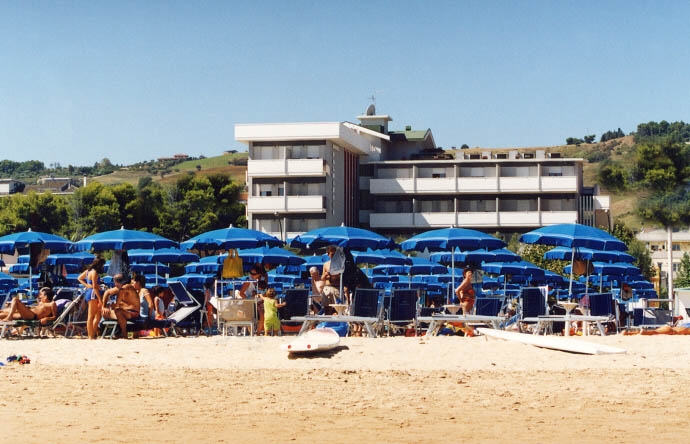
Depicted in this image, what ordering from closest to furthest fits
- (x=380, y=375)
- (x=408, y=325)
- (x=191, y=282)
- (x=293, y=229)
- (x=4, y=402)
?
(x=4, y=402), (x=380, y=375), (x=408, y=325), (x=191, y=282), (x=293, y=229)

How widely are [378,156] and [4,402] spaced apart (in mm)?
72888

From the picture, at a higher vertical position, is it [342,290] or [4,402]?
[342,290]

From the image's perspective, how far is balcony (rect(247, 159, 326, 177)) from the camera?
74.9 m

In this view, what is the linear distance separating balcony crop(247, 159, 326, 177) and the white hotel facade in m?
0.06

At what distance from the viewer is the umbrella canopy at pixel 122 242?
Result: 23844mm

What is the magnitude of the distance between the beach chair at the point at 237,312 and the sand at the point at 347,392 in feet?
6.53

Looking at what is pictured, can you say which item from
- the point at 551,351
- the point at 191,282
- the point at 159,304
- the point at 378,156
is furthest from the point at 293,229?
the point at 551,351

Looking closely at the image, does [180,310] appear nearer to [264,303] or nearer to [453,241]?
[264,303]

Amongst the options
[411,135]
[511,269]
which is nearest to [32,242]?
[511,269]

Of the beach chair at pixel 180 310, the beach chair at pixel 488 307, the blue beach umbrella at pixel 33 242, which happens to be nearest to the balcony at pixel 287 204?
the blue beach umbrella at pixel 33 242

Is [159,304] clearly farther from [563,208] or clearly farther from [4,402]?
[563,208]

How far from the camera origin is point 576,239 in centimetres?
2209

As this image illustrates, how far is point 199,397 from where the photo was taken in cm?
1355

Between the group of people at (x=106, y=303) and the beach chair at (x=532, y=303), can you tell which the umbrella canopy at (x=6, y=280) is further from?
the beach chair at (x=532, y=303)
